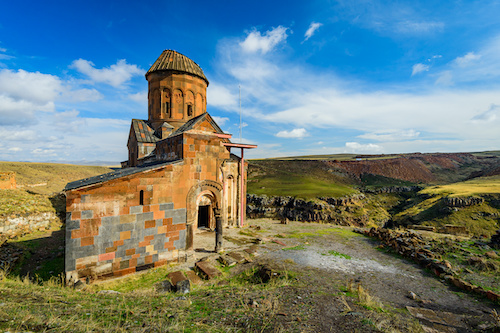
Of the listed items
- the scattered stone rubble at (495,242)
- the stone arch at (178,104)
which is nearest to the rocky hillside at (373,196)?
the scattered stone rubble at (495,242)

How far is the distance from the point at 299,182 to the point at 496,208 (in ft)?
80.5

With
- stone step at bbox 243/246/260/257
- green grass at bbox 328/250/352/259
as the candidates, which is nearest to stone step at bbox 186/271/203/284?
stone step at bbox 243/246/260/257

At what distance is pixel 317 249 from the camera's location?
38.7ft

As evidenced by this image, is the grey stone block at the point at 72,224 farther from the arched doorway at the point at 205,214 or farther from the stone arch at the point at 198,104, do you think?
the stone arch at the point at 198,104

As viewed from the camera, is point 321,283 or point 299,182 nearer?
point 321,283

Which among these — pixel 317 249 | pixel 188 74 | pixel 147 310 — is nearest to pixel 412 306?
pixel 317 249

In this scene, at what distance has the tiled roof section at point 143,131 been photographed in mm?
18469

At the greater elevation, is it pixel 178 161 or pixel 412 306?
pixel 178 161

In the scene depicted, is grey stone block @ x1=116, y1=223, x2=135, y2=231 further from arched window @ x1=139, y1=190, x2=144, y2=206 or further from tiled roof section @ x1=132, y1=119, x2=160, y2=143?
tiled roof section @ x1=132, y1=119, x2=160, y2=143

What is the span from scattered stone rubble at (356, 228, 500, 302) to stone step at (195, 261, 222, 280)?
8746 millimetres

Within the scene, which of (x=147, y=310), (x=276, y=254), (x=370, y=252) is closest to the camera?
(x=147, y=310)

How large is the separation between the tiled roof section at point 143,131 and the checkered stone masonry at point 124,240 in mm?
11133

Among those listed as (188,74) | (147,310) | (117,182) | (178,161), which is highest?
(188,74)

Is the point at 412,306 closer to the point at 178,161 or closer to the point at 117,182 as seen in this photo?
the point at 178,161
